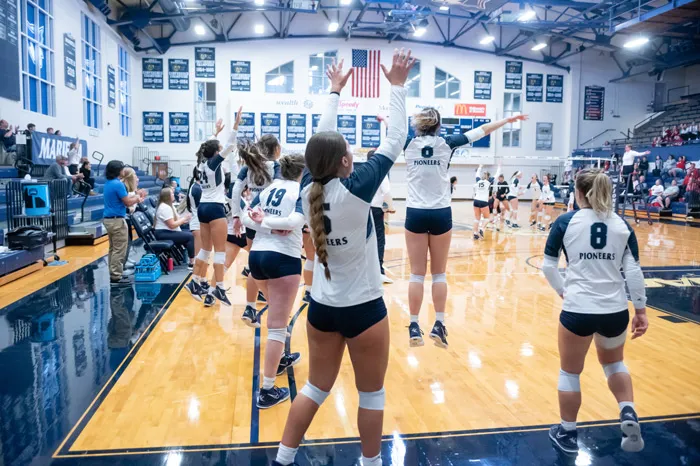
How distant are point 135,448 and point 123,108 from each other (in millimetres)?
23294

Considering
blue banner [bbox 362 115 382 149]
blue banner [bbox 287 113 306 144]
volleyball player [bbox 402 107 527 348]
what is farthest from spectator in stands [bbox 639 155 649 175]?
volleyball player [bbox 402 107 527 348]

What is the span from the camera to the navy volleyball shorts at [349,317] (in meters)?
2.32

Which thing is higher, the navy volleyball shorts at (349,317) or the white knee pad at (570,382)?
the navy volleyball shorts at (349,317)

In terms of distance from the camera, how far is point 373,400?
2418mm

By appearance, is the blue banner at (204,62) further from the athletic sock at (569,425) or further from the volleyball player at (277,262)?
the athletic sock at (569,425)

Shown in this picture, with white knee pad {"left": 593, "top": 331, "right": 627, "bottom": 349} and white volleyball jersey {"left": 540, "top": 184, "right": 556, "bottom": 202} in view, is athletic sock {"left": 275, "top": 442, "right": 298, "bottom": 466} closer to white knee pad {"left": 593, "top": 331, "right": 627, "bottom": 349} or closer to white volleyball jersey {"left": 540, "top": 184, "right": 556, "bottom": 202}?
white knee pad {"left": 593, "top": 331, "right": 627, "bottom": 349}

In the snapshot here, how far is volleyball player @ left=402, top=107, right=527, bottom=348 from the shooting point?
4.17m

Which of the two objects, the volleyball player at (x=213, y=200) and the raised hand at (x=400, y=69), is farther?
the volleyball player at (x=213, y=200)

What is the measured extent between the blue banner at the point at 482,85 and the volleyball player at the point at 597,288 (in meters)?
27.2

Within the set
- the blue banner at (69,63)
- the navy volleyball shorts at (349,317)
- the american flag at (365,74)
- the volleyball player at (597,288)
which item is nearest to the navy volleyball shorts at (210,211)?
the navy volleyball shorts at (349,317)

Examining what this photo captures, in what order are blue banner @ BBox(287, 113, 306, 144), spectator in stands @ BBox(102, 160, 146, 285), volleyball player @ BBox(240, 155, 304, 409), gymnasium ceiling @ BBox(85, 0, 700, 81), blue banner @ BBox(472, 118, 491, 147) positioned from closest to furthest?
1. volleyball player @ BBox(240, 155, 304, 409)
2. spectator in stands @ BBox(102, 160, 146, 285)
3. gymnasium ceiling @ BBox(85, 0, 700, 81)
4. blue banner @ BBox(287, 113, 306, 144)
5. blue banner @ BBox(472, 118, 491, 147)

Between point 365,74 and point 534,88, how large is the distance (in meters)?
9.73

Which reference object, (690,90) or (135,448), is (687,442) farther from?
(690,90)

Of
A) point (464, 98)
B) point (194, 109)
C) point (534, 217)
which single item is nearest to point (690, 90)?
point (464, 98)
